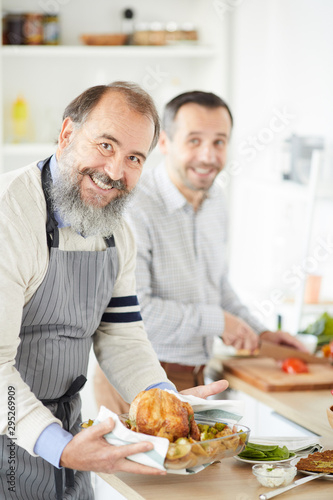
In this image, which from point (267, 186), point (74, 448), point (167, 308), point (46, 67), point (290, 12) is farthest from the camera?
point (46, 67)

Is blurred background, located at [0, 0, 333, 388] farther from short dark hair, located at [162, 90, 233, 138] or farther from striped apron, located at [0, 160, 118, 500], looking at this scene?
striped apron, located at [0, 160, 118, 500]

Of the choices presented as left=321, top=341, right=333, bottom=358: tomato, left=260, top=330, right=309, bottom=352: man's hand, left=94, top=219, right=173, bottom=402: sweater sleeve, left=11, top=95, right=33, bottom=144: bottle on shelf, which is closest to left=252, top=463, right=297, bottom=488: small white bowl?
left=94, top=219, right=173, bottom=402: sweater sleeve

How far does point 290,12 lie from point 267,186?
896 millimetres

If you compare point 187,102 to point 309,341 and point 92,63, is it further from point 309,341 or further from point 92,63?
point 92,63

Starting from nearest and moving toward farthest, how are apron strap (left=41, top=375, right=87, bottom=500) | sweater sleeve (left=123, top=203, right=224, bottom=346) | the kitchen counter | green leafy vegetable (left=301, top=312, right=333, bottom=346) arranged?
the kitchen counter
apron strap (left=41, top=375, right=87, bottom=500)
sweater sleeve (left=123, top=203, right=224, bottom=346)
green leafy vegetable (left=301, top=312, right=333, bottom=346)

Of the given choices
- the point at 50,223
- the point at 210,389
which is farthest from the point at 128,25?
the point at 210,389

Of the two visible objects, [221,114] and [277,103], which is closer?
[221,114]

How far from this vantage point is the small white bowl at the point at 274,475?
129 cm

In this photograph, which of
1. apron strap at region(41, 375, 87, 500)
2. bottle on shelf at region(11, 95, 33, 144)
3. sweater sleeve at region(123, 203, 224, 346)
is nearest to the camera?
apron strap at region(41, 375, 87, 500)

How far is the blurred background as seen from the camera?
10.6 ft

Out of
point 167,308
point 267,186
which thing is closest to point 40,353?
point 167,308

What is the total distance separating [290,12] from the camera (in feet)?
11.0

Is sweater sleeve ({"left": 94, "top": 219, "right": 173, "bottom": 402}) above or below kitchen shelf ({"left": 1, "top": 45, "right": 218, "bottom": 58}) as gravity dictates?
below

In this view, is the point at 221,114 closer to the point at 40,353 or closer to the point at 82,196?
the point at 82,196
